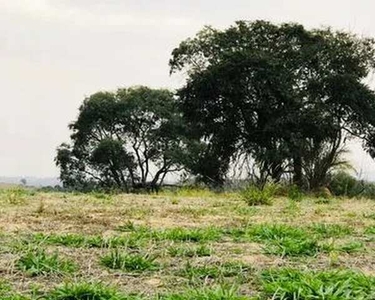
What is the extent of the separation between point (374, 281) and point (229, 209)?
5.72 meters

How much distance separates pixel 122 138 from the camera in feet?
120

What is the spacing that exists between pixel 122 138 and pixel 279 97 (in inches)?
615

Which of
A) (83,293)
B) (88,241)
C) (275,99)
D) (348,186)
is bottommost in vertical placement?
(83,293)

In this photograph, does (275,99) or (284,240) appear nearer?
(284,240)

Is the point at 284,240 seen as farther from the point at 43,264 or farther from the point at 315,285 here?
the point at 43,264

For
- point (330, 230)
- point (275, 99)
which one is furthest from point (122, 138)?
point (330, 230)

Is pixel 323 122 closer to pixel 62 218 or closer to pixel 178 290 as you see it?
pixel 62 218

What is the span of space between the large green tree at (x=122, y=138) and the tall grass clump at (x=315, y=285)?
31123 millimetres

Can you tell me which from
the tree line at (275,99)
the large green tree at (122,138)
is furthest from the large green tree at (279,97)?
the large green tree at (122,138)

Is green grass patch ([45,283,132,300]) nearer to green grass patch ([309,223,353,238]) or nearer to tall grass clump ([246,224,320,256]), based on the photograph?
tall grass clump ([246,224,320,256])

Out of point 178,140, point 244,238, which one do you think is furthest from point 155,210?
point 178,140

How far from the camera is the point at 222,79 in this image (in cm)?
2238

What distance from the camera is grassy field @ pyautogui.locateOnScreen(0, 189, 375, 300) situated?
11.5ft

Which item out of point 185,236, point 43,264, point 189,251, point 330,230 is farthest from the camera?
point 330,230
